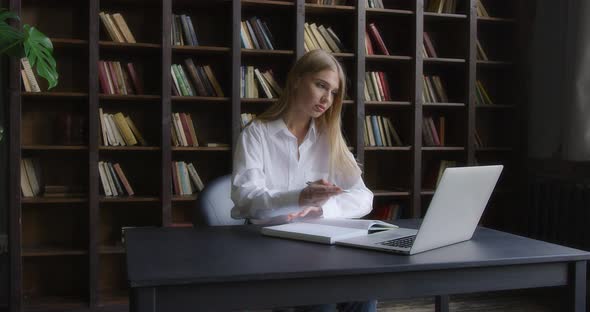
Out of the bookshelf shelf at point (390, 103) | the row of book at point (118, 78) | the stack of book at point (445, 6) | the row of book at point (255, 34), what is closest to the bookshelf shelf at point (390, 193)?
the bookshelf shelf at point (390, 103)

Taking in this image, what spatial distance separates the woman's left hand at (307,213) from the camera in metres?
1.89

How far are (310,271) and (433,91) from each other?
3.14 metres

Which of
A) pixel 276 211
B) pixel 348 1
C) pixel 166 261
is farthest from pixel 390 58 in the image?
pixel 166 261

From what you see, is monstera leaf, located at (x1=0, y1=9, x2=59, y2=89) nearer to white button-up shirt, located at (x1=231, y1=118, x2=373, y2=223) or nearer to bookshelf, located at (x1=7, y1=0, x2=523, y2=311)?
bookshelf, located at (x1=7, y1=0, x2=523, y2=311)

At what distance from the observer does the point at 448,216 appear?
1451 mm

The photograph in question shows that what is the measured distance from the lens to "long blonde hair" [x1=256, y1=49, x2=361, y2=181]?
7.00 feet

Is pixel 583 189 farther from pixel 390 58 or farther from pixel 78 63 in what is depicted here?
pixel 78 63

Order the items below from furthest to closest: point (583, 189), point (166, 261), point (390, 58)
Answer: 1. point (390, 58)
2. point (583, 189)
3. point (166, 261)

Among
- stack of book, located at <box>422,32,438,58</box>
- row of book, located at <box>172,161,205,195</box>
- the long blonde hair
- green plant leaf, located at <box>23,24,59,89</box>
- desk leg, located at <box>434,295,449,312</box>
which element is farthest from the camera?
stack of book, located at <box>422,32,438,58</box>

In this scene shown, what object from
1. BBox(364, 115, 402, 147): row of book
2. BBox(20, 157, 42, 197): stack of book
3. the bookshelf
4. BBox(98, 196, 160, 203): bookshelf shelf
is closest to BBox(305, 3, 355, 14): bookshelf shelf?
the bookshelf

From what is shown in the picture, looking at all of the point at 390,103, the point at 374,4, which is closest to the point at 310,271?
the point at 390,103

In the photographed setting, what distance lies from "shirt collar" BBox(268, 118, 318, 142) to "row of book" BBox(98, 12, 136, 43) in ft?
5.66

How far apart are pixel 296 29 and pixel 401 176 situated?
132cm

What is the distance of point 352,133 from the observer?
153 inches
